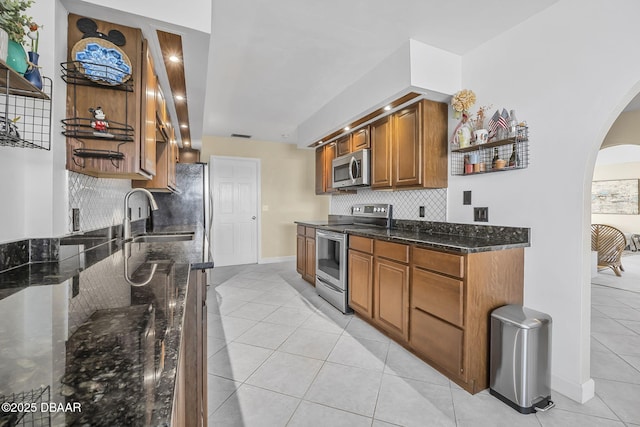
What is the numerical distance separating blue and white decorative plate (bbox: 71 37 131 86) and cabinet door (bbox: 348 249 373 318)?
2.25 meters

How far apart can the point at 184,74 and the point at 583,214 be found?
116 inches

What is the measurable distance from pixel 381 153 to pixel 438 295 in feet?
5.40

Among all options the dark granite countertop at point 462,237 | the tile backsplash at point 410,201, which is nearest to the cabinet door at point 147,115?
the dark granite countertop at point 462,237

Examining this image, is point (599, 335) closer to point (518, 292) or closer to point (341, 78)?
point (518, 292)

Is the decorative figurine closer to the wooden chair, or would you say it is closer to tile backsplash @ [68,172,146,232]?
tile backsplash @ [68,172,146,232]

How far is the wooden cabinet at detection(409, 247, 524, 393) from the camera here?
1.83 meters

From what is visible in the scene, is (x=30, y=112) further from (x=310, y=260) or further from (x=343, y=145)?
(x=310, y=260)

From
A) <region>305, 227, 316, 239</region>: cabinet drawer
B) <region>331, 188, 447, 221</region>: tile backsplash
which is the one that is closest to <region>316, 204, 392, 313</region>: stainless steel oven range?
<region>331, 188, 447, 221</region>: tile backsplash

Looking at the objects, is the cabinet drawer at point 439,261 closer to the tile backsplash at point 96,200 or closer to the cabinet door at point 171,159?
the tile backsplash at point 96,200

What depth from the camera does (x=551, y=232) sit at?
1935 millimetres

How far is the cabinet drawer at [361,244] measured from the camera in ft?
9.03

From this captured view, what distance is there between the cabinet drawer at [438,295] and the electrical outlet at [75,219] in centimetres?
218

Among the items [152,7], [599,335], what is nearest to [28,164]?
[152,7]

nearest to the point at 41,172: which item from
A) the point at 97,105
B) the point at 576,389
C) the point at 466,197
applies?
the point at 97,105
